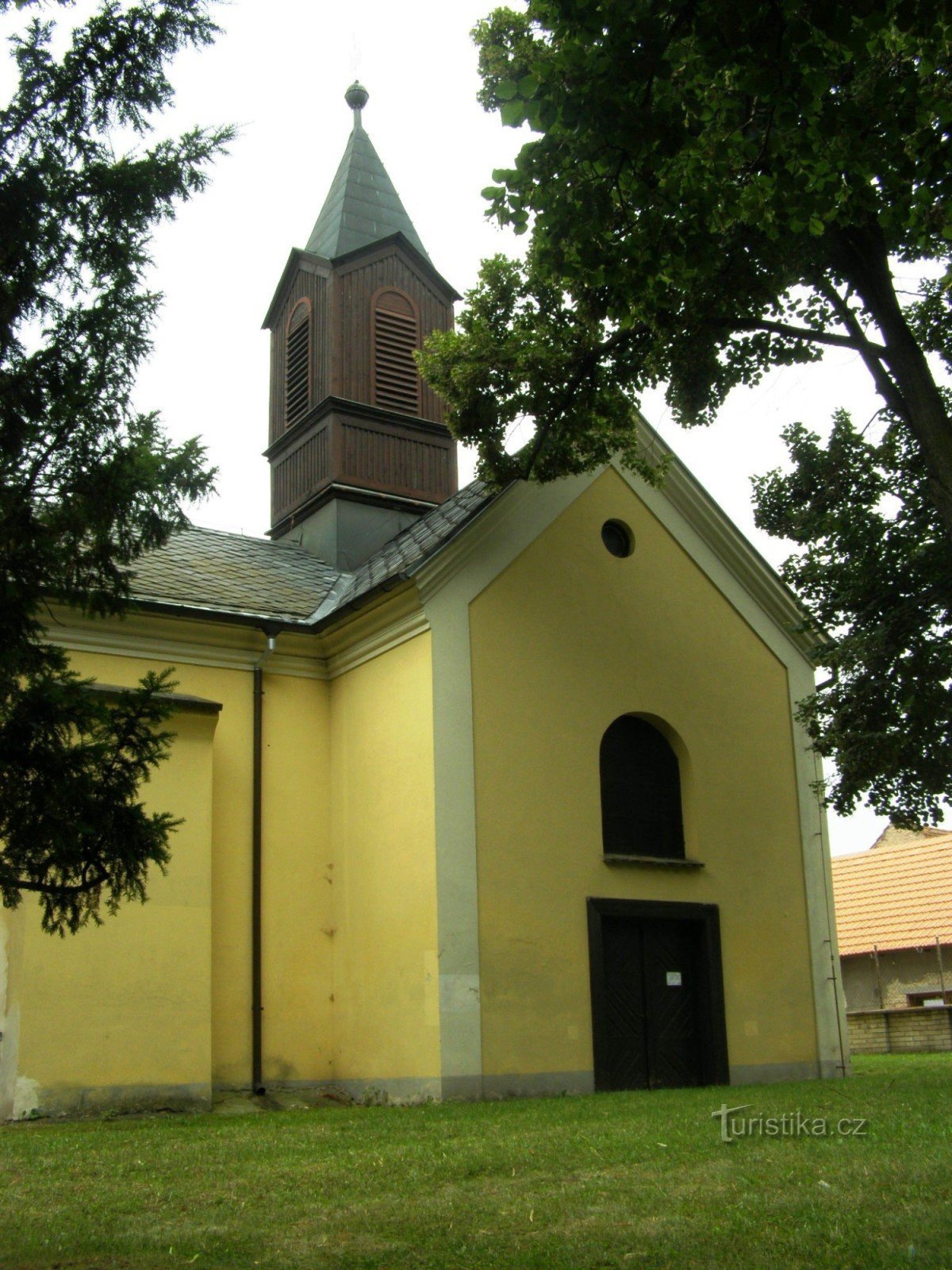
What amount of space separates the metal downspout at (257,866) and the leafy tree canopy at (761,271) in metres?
4.04

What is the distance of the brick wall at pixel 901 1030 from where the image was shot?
74.3 ft

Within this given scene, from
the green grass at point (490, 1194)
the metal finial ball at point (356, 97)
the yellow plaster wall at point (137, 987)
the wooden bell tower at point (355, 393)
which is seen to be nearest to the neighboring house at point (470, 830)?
A: the yellow plaster wall at point (137, 987)

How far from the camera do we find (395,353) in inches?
813

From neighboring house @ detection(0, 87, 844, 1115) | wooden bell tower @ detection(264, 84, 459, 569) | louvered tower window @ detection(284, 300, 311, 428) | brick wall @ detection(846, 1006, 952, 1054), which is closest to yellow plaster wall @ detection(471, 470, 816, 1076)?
neighboring house @ detection(0, 87, 844, 1115)

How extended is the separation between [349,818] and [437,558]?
3444 mm

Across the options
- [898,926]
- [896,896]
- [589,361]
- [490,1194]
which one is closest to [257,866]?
[589,361]

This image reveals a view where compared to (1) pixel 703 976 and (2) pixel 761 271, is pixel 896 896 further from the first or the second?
(2) pixel 761 271

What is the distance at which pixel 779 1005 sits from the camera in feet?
53.9

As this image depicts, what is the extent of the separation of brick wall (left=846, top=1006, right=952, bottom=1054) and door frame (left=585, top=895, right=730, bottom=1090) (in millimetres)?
8229

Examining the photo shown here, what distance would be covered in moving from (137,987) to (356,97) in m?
17.9

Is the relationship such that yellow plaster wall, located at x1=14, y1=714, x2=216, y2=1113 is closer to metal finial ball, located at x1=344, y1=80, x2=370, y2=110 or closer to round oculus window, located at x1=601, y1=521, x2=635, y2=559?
round oculus window, located at x1=601, y1=521, x2=635, y2=559

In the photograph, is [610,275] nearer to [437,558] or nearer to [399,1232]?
[399,1232]

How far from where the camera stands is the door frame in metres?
14.7

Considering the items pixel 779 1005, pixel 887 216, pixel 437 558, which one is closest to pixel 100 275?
pixel 887 216
